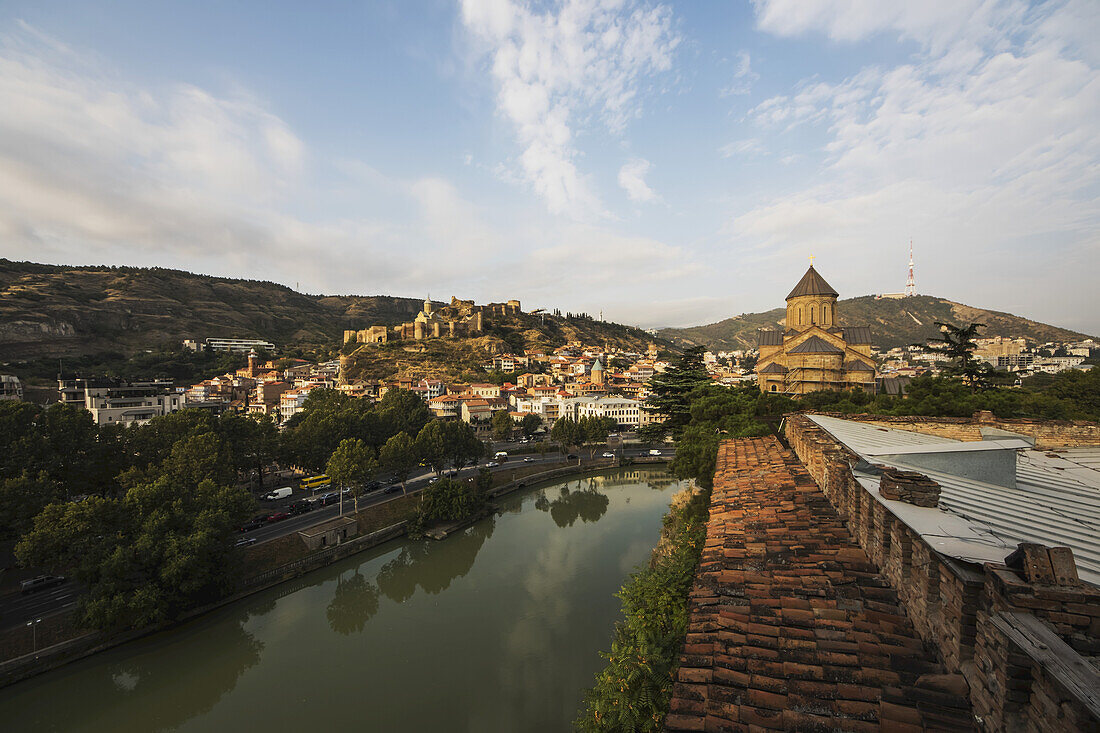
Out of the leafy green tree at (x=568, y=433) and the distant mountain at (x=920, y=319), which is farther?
the distant mountain at (x=920, y=319)

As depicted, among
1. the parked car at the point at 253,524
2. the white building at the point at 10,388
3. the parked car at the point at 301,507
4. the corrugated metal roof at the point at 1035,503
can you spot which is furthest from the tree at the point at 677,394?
the white building at the point at 10,388

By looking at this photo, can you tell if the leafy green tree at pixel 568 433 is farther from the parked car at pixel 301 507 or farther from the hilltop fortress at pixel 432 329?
the hilltop fortress at pixel 432 329

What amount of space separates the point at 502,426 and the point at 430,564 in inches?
832

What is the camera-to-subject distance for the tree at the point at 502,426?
38031 millimetres

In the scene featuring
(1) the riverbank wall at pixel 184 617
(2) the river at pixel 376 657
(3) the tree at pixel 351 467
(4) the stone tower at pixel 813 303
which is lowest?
(2) the river at pixel 376 657

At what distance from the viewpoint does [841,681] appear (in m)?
2.67

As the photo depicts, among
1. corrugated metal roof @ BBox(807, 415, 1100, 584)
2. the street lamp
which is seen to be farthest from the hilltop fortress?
corrugated metal roof @ BBox(807, 415, 1100, 584)

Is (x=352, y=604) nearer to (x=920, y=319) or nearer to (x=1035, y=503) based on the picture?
(x=1035, y=503)

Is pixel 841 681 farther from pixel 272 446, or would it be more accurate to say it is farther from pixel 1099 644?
pixel 272 446

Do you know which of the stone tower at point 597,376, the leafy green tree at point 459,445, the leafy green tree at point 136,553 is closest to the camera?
the leafy green tree at point 136,553

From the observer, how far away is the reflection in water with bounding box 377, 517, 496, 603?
15328mm

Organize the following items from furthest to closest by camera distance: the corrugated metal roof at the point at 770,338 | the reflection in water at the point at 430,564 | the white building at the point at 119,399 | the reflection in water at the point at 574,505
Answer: the corrugated metal roof at the point at 770,338 < the white building at the point at 119,399 < the reflection in water at the point at 574,505 < the reflection in water at the point at 430,564

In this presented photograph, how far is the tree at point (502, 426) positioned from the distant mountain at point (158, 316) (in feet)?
134

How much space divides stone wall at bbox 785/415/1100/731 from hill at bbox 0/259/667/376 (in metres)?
65.9
